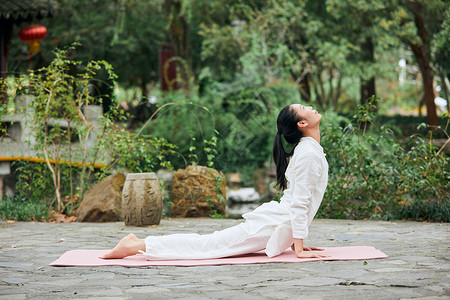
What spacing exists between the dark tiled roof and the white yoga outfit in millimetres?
8721

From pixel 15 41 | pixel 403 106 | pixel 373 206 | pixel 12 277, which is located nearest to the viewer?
pixel 12 277

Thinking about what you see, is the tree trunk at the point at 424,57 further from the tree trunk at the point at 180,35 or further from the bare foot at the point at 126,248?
the bare foot at the point at 126,248

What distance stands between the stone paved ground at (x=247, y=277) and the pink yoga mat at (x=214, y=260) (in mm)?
96

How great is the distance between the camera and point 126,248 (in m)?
4.71

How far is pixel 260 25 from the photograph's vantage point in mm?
17125

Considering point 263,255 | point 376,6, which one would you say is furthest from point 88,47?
point 263,255

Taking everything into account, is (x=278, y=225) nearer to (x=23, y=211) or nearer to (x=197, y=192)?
(x=197, y=192)

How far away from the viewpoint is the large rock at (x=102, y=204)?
326 inches

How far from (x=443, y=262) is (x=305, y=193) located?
1084mm

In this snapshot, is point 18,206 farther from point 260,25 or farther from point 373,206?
point 260,25

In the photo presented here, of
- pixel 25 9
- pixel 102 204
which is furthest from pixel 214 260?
pixel 25 9

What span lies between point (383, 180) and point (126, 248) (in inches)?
187

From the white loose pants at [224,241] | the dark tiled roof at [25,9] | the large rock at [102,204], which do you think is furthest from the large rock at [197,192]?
the dark tiled roof at [25,9]

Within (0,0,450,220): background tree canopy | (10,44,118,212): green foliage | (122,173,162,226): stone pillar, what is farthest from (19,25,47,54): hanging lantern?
(122,173,162,226): stone pillar
